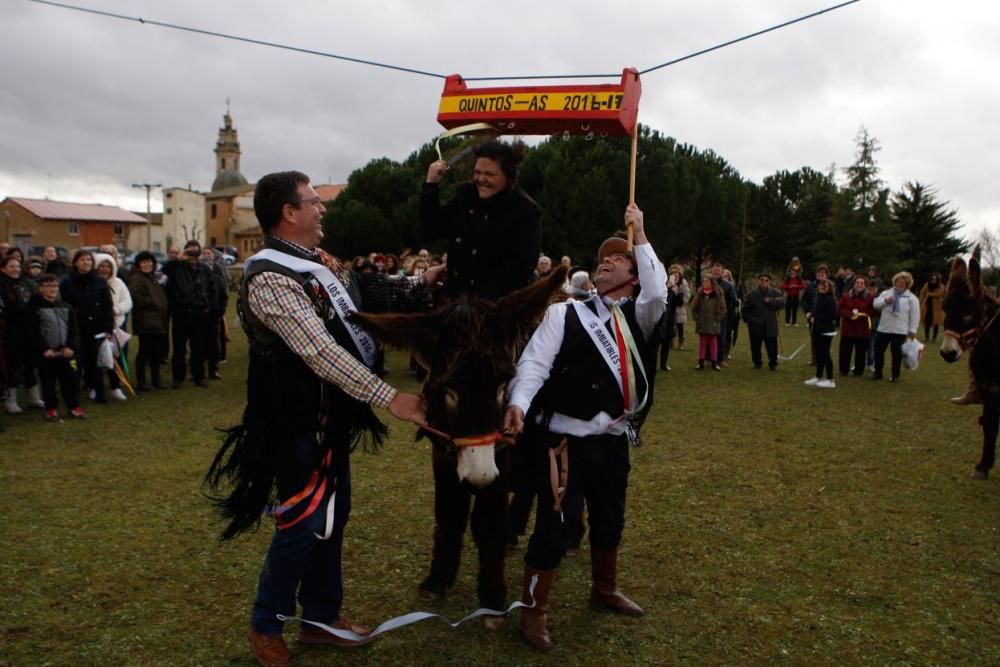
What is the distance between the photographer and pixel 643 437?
28.9ft

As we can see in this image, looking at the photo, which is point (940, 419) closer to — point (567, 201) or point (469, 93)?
point (469, 93)

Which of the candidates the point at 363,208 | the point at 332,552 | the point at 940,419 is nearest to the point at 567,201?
the point at 363,208

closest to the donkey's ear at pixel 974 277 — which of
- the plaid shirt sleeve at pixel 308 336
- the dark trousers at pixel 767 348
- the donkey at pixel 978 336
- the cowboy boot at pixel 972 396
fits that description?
the donkey at pixel 978 336

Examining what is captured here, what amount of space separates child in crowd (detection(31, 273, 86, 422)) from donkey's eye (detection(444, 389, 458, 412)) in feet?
25.7

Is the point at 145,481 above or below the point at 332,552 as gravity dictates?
below

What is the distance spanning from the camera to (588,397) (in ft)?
12.3

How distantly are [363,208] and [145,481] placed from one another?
28.6m

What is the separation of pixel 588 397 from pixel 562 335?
0.35m

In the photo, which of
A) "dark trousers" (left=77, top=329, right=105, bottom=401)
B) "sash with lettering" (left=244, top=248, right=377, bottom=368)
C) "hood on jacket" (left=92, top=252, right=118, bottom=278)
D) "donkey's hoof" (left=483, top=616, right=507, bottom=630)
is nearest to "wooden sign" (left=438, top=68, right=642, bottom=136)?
"sash with lettering" (left=244, top=248, right=377, bottom=368)

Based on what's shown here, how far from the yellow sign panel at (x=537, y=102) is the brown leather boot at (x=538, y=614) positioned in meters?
2.56

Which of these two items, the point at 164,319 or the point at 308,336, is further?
the point at 164,319

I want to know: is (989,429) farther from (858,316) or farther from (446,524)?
(858,316)

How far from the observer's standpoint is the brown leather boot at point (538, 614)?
3.81 metres

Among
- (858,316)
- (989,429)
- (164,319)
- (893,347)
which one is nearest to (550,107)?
(989,429)
